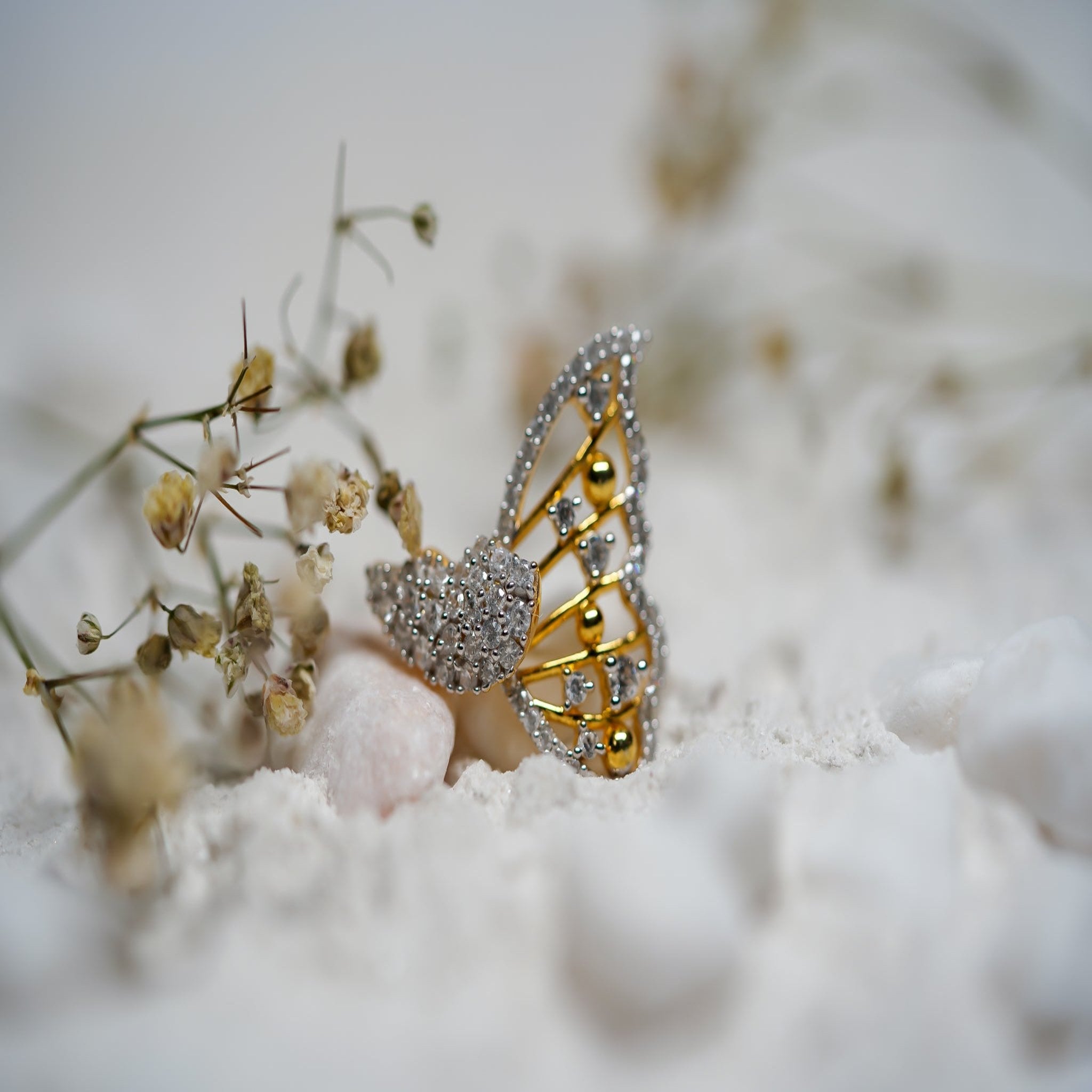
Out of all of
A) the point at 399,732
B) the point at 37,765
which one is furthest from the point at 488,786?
the point at 37,765

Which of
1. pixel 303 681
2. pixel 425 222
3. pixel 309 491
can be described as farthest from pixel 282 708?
pixel 425 222

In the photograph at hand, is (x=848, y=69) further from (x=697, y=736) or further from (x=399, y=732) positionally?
(x=399, y=732)

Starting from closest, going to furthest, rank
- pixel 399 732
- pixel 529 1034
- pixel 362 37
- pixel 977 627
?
pixel 529 1034, pixel 399 732, pixel 977 627, pixel 362 37

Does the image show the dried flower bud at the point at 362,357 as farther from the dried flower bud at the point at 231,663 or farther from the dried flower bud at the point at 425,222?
the dried flower bud at the point at 231,663

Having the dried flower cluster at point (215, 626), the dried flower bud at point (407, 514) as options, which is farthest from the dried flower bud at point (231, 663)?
the dried flower bud at point (407, 514)

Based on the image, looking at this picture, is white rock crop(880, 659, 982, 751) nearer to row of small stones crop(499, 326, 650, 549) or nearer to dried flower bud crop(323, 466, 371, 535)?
row of small stones crop(499, 326, 650, 549)
